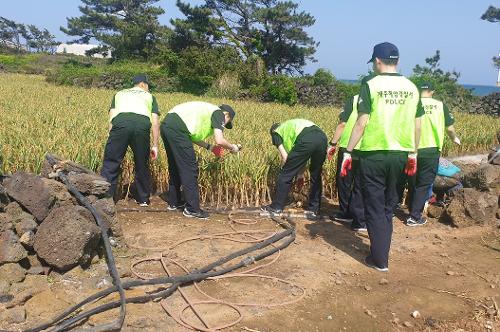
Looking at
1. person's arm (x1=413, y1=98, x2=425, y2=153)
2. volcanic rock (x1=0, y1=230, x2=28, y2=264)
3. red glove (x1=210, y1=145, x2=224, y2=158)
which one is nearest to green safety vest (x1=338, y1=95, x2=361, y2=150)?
person's arm (x1=413, y1=98, x2=425, y2=153)

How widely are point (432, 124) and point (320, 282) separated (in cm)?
275

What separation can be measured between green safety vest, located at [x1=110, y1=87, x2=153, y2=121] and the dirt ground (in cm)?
121

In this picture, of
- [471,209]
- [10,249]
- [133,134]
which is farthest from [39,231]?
[471,209]

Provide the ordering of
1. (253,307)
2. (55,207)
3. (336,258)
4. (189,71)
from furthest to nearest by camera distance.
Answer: (189,71)
(336,258)
(55,207)
(253,307)

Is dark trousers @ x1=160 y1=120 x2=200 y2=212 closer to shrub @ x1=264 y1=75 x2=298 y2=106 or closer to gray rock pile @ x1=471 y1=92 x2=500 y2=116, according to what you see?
shrub @ x1=264 y1=75 x2=298 y2=106

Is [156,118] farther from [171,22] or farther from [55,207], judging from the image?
[171,22]

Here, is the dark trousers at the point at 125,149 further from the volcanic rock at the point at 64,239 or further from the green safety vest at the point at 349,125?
the green safety vest at the point at 349,125

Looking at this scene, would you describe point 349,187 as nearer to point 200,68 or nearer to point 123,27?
point 200,68

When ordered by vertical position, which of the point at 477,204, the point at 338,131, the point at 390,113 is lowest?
the point at 477,204

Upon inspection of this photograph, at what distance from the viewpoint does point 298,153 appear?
5.57 metres

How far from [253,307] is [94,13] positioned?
42.6 metres

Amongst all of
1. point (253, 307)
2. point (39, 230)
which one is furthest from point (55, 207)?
point (253, 307)

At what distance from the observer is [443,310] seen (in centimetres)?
366

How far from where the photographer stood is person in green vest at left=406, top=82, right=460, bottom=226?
5625mm
